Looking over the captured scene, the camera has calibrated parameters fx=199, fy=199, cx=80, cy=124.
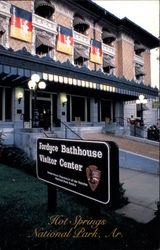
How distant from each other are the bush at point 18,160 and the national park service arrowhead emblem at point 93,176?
17.0 feet

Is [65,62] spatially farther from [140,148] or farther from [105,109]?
[105,109]

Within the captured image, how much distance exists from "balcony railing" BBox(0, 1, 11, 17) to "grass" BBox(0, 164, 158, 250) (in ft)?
44.8

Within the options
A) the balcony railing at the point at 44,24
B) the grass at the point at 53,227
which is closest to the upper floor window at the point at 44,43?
the balcony railing at the point at 44,24

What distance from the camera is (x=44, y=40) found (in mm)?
16531

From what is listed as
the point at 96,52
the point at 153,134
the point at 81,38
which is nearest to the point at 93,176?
the point at 153,134

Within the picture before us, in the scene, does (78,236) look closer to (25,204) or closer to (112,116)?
(25,204)

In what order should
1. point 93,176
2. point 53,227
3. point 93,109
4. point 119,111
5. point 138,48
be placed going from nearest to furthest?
point 93,176 < point 53,227 < point 93,109 < point 119,111 < point 138,48

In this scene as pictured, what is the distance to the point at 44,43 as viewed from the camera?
642 inches

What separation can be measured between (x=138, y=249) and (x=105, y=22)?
23.8 meters

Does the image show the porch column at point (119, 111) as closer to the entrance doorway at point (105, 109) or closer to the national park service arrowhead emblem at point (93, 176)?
the entrance doorway at point (105, 109)

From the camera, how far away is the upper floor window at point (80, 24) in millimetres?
19609

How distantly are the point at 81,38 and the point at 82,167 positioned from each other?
63.4 ft

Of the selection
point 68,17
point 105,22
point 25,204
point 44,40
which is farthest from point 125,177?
point 105,22

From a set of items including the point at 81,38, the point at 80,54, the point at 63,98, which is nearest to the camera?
the point at 63,98
